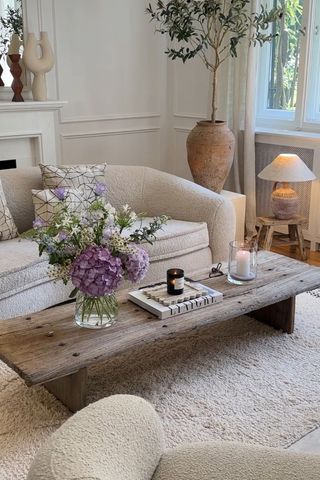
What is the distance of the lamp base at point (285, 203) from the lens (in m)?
3.91

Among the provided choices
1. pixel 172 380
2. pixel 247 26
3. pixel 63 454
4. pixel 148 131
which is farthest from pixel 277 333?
pixel 148 131

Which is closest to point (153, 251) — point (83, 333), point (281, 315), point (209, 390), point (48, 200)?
point (48, 200)

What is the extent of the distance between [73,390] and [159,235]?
46.0 inches

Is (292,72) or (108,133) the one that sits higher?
(292,72)

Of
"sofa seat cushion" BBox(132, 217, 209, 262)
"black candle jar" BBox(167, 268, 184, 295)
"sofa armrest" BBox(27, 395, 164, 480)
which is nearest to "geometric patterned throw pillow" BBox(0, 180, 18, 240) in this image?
"sofa seat cushion" BBox(132, 217, 209, 262)

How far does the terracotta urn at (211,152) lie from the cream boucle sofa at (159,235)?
1.67 ft

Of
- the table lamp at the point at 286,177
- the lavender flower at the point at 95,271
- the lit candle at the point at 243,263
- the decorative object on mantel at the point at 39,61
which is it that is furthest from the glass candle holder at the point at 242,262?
the decorative object on mantel at the point at 39,61

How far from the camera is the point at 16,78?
4.13 m

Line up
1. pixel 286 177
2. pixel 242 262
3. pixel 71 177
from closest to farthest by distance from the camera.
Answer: pixel 242 262, pixel 71 177, pixel 286 177

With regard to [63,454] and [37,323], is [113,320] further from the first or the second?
[63,454]

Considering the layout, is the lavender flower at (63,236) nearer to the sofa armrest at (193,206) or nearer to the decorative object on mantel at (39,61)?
the sofa armrest at (193,206)

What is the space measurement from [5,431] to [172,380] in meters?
0.71

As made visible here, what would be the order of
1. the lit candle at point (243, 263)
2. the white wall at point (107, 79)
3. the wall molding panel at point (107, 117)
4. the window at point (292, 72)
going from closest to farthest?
the lit candle at point (243, 263) → the window at point (292, 72) → the white wall at point (107, 79) → the wall molding panel at point (107, 117)

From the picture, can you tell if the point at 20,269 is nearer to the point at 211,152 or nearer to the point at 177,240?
the point at 177,240
